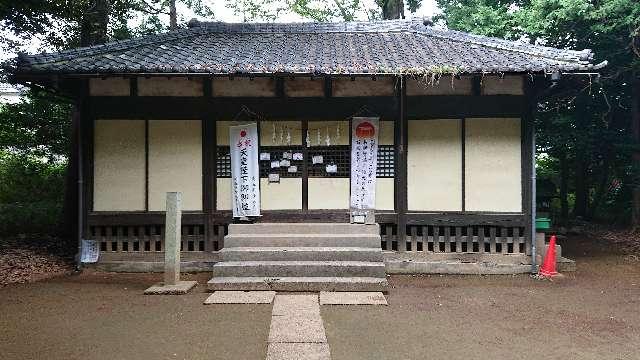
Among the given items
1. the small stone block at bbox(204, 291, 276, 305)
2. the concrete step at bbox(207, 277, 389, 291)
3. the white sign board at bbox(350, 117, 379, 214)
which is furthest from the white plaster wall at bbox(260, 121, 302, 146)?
the small stone block at bbox(204, 291, 276, 305)

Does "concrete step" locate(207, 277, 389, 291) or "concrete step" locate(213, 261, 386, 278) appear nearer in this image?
"concrete step" locate(207, 277, 389, 291)

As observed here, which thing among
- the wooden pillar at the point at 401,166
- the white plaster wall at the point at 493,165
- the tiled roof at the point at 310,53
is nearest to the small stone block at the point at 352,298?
the wooden pillar at the point at 401,166

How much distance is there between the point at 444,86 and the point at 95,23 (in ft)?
35.5

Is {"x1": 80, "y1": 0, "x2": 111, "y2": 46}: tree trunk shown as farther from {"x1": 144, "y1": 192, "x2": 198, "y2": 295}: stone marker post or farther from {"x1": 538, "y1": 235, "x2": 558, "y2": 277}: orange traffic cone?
{"x1": 538, "y1": 235, "x2": 558, "y2": 277}: orange traffic cone

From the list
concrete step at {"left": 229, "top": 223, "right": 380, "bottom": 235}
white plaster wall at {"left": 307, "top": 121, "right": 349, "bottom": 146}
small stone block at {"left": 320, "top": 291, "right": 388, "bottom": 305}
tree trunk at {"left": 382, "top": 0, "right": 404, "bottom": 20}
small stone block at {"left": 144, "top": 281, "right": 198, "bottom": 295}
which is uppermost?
tree trunk at {"left": 382, "top": 0, "right": 404, "bottom": 20}

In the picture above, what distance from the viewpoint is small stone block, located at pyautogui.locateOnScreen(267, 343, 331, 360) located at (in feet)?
16.5

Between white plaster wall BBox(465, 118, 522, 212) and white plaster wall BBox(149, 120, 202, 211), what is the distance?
20.3 feet

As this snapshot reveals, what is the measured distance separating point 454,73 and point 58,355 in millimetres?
8162

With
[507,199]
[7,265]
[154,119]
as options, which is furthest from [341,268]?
[7,265]

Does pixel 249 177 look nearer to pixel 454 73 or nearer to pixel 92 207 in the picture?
pixel 92 207

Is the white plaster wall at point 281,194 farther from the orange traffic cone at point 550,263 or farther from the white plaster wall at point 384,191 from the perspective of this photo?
the orange traffic cone at point 550,263

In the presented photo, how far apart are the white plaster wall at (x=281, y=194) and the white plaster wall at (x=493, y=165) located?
12.8 ft

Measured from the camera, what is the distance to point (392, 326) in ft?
20.4

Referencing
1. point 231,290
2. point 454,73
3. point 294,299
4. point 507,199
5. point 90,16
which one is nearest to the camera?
point 294,299
